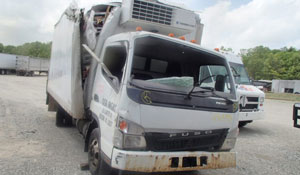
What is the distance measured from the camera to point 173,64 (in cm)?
515

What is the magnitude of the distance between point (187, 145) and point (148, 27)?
7.04 ft

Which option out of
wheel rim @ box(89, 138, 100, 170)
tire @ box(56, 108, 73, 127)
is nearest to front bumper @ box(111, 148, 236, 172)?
wheel rim @ box(89, 138, 100, 170)

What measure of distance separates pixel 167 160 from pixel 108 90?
50.4 inches

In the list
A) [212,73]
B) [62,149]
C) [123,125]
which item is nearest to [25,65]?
[62,149]

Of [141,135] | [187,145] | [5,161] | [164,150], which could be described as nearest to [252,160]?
[187,145]

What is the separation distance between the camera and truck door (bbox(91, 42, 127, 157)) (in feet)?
11.0

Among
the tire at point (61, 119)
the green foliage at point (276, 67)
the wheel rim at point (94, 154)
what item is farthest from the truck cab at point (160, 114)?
the green foliage at point (276, 67)

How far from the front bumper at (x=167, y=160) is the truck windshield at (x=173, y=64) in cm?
88

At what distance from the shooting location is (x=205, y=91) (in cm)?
373

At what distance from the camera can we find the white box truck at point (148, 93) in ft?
10.3

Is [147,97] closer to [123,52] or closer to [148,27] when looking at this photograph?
[123,52]

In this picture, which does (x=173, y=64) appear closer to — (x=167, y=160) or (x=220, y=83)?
(x=220, y=83)

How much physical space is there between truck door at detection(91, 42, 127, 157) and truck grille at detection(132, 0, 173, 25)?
2.47 ft

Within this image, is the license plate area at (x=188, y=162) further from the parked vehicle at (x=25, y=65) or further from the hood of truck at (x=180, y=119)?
the parked vehicle at (x=25, y=65)
